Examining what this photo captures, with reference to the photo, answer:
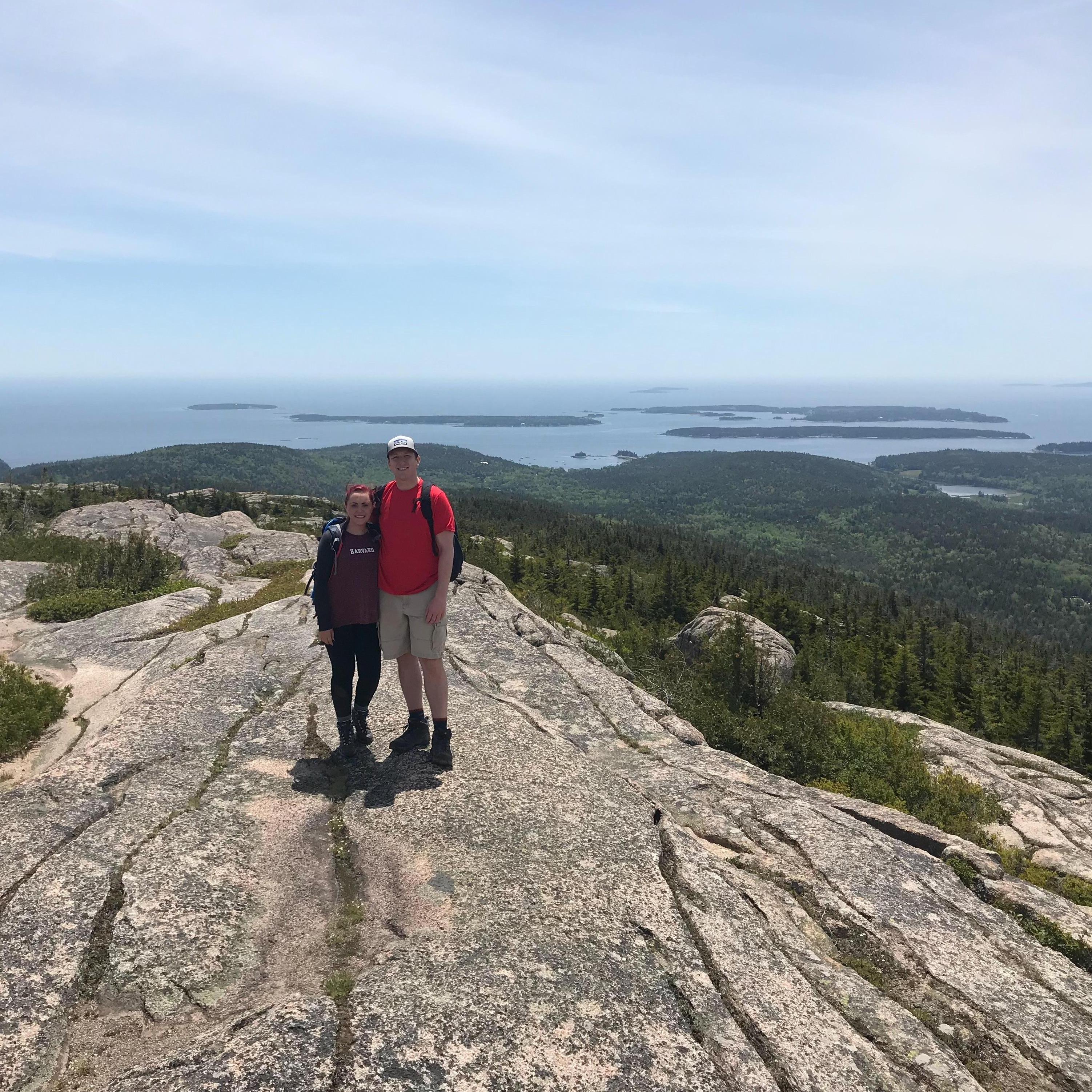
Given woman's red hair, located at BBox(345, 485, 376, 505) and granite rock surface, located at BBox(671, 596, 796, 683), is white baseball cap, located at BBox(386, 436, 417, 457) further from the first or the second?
granite rock surface, located at BBox(671, 596, 796, 683)

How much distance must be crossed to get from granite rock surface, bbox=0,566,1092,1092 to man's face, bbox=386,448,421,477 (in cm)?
341

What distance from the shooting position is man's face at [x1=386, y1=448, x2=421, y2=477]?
6.83 metres

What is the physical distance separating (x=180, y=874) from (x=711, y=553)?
378 ft

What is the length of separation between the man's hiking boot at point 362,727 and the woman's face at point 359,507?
237 cm

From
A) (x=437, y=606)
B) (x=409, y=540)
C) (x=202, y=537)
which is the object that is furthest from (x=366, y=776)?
(x=202, y=537)

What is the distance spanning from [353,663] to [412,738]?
1181mm

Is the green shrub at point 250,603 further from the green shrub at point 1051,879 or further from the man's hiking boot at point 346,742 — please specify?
the green shrub at point 1051,879

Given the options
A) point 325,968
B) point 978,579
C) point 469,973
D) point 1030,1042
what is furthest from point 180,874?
point 978,579

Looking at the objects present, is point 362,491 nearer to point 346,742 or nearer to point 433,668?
point 433,668

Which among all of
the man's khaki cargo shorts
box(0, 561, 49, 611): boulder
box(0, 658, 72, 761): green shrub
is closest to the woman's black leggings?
the man's khaki cargo shorts

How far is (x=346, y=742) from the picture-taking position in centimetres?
783

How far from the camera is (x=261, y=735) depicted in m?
8.45

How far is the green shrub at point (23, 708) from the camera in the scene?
9070 millimetres

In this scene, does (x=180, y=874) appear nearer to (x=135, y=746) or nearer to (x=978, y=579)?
(x=135, y=746)
